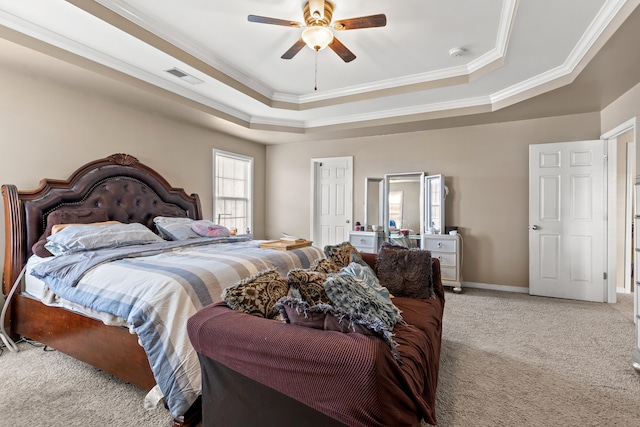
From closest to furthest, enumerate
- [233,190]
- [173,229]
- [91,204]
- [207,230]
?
[91,204] < [173,229] < [207,230] < [233,190]

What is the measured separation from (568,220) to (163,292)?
469cm

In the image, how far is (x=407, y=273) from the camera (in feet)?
8.54

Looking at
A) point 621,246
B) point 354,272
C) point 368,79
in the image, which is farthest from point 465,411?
point 621,246

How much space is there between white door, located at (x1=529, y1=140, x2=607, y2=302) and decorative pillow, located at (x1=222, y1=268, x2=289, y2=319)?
4.05m

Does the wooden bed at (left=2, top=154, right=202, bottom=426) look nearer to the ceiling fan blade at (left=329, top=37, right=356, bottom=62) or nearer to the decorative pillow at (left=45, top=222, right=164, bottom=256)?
the decorative pillow at (left=45, top=222, right=164, bottom=256)

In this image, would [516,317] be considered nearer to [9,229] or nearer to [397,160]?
[397,160]

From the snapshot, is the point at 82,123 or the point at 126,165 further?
the point at 126,165

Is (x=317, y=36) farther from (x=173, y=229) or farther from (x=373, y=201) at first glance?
(x=373, y=201)

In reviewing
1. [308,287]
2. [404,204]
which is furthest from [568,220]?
[308,287]

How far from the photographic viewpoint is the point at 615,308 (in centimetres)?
366

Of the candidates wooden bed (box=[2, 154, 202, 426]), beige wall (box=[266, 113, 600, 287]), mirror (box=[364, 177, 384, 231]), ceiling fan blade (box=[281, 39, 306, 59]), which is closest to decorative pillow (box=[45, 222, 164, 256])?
wooden bed (box=[2, 154, 202, 426])

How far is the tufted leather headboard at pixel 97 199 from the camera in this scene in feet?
8.93

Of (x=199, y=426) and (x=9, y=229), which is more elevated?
(x=9, y=229)

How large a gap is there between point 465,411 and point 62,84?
440cm
